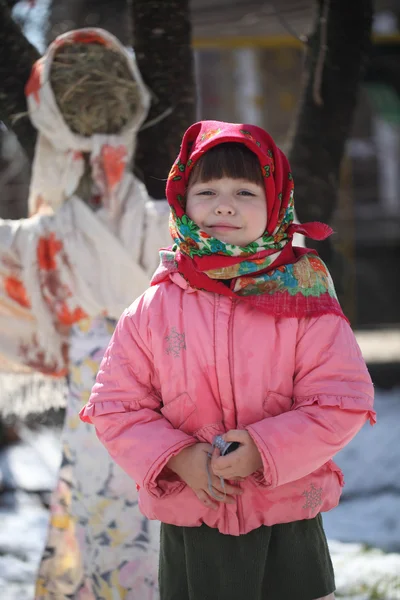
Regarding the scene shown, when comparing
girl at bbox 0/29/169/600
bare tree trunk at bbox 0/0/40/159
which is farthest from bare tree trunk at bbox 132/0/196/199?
bare tree trunk at bbox 0/0/40/159

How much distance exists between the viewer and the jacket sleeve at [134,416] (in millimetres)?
1530

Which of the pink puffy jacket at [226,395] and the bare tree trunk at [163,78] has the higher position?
the bare tree trunk at [163,78]

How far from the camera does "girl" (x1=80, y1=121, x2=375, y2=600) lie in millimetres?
1542

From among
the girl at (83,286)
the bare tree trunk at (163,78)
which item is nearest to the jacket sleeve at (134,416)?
the girl at (83,286)

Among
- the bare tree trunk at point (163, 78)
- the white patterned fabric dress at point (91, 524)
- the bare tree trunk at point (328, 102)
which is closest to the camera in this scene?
the white patterned fabric dress at point (91, 524)

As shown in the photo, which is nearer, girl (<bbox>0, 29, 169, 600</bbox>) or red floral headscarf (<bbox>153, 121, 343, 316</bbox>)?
red floral headscarf (<bbox>153, 121, 343, 316</bbox>)

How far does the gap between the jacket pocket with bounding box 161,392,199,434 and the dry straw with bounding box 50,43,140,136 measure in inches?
47.5

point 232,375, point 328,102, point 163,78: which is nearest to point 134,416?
point 232,375

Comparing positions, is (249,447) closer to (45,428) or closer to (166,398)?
(166,398)

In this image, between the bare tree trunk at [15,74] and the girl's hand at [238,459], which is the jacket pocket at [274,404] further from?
the bare tree trunk at [15,74]

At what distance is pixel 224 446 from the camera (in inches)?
59.1

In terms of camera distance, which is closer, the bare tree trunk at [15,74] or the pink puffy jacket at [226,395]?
the pink puffy jacket at [226,395]

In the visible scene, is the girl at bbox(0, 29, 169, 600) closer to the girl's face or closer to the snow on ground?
the snow on ground

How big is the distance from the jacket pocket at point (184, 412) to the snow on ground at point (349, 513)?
1439 mm
